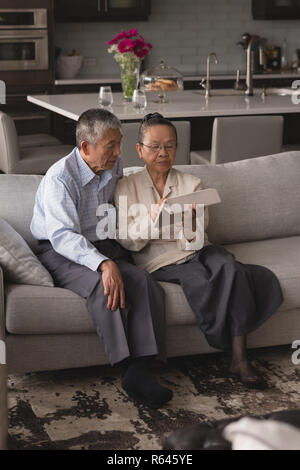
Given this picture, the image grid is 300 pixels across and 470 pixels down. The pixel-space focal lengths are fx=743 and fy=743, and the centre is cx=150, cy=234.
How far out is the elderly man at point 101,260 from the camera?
2803mm

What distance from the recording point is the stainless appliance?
22.7 feet

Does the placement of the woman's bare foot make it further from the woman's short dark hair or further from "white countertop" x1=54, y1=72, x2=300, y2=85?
"white countertop" x1=54, y1=72, x2=300, y2=85

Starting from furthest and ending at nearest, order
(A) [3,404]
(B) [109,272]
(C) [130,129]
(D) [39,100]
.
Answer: (D) [39,100]
(C) [130,129]
(B) [109,272]
(A) [3,404]

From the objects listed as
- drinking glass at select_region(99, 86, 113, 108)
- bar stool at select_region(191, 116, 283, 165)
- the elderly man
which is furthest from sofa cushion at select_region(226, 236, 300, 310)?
drinking glass at select_region(99, 86, 113, 108)

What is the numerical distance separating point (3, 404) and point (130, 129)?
240cm

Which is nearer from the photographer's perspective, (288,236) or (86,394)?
(86,394)

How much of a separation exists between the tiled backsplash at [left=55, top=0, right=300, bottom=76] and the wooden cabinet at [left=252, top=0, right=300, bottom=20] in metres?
0.20

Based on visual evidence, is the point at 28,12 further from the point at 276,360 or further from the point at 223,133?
the point at 276,360

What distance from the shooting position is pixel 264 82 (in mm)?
7477

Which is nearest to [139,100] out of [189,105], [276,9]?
[189,105]

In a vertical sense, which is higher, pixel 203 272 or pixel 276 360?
pixel 203 272

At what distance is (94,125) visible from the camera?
302 cm

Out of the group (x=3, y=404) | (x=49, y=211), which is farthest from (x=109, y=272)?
(x=3, y=404)

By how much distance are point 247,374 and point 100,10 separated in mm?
5228
